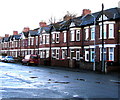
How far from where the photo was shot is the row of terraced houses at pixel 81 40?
2922 centimetres

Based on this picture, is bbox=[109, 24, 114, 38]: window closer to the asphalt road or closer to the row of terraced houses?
the row of terraced houses

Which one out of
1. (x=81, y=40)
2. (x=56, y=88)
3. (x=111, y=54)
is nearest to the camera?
(x=56, y=88)

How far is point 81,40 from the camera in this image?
3475 cm

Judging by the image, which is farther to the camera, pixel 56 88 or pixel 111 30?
pixel 111 30

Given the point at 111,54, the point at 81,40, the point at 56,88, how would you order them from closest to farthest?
the point at 56,88
the point at 111,54
the point at 81,40

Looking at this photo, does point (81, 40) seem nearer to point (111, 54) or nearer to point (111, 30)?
point (111, 30)

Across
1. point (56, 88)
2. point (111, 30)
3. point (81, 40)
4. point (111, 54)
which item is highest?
point (111, 30)

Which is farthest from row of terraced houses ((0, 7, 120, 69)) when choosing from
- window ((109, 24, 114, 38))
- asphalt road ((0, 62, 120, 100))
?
asphalt road ((0, 62, 120, 100))

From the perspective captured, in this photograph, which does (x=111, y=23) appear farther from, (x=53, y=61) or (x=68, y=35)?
(x=53, y=61)

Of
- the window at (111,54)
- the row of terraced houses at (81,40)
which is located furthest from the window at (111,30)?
the window at (111,54)

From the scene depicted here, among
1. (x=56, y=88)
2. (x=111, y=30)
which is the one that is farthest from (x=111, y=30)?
(x=56, y=88)

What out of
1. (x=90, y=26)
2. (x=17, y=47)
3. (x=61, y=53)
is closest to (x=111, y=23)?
(x=90, y=26)

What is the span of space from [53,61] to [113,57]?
12.2 m

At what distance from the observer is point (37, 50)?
4844 cm
